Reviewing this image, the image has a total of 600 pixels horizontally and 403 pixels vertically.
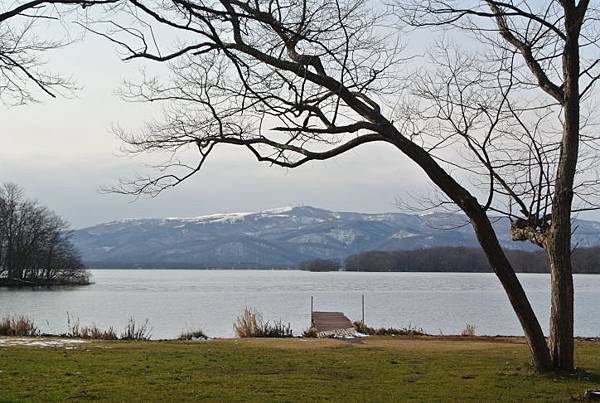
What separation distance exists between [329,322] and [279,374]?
51.9 feet

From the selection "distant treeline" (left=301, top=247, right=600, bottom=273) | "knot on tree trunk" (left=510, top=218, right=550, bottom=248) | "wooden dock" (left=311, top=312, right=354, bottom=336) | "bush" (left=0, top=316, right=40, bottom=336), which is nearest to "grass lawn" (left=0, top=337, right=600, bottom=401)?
"knot on tree trunk" (left=510, top=218, right=550, bottom=248)

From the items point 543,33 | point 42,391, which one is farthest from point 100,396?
point 543,33

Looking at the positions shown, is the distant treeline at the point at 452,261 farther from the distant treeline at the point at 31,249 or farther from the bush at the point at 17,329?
the bush at the point at 17,329

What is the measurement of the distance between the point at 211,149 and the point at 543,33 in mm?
5377

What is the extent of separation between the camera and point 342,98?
34.5 ft

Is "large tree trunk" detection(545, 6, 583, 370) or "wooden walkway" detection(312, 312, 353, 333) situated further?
"wooden walkway" detection(312, 312, 353, 333)

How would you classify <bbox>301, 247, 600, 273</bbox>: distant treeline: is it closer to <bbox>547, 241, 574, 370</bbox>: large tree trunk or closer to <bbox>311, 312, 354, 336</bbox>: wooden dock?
<bbox>311, 312, 354, 336</bbox>: wooden dock

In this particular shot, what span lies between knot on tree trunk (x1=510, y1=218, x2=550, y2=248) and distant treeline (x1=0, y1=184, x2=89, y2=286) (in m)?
62.1

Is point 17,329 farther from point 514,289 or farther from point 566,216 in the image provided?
point 566,216

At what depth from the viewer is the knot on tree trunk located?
1088 centimetres

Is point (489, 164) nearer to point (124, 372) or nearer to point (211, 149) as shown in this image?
point (211, 149)

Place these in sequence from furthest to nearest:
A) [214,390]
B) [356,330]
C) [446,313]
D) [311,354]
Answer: [446,313], [356,330], [311,354], [214,390]

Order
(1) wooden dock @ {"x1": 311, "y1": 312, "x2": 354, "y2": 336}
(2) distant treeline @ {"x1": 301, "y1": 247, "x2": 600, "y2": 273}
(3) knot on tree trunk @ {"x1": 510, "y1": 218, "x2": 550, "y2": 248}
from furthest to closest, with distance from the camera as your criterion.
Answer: (2) distant treeline @ {"x1": 301, "y1": 247, "x2": 600, "y2": 273}
(1) wooden dock @ {"x1": 311, "y1": 312, "x2": 354, "y2": 336}
(3) knot on tree trunk @ {"x1": 510, "y1": 218, "x2": 550, "y2": 248}

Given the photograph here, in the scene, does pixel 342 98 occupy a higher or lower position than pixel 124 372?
higher
